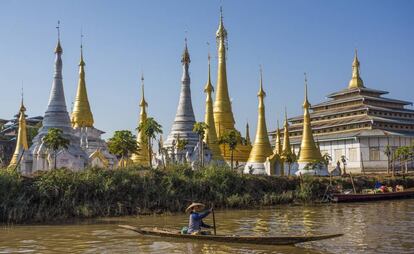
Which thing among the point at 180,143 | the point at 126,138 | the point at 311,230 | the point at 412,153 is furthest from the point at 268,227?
the point at 412,153

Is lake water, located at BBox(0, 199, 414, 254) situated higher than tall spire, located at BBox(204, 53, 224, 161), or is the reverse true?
tall spire, located at BBox(204, 53, 224, 161)

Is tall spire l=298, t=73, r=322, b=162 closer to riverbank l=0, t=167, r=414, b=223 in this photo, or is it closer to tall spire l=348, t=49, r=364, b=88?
riverbank l=0, t=167, r=414, b=223

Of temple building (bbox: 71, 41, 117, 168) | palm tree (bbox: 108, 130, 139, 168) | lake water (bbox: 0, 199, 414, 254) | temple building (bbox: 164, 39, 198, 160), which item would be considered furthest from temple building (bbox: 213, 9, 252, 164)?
lake water (bbox: 0, 199, 414, 254)

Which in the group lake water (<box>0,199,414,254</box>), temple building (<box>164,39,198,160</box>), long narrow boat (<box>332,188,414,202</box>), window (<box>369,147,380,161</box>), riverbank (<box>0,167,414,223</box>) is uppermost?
temple building (<box>164,39,198,160</box>)

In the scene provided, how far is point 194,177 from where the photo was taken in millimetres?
33781

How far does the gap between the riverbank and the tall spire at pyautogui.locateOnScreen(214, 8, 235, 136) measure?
50.5ft

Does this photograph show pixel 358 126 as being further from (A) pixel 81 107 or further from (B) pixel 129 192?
(B) pixel 129 192

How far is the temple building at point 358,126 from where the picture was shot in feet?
200

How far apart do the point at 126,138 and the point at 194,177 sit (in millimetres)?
8545

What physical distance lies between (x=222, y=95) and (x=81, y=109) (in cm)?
1329

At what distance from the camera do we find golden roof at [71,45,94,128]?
50.6 m

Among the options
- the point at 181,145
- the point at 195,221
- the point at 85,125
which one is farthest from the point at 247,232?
the point at 85,125

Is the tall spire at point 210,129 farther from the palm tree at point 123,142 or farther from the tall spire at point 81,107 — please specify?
the tall spire at point 81,107

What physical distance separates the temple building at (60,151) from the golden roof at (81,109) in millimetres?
5672
